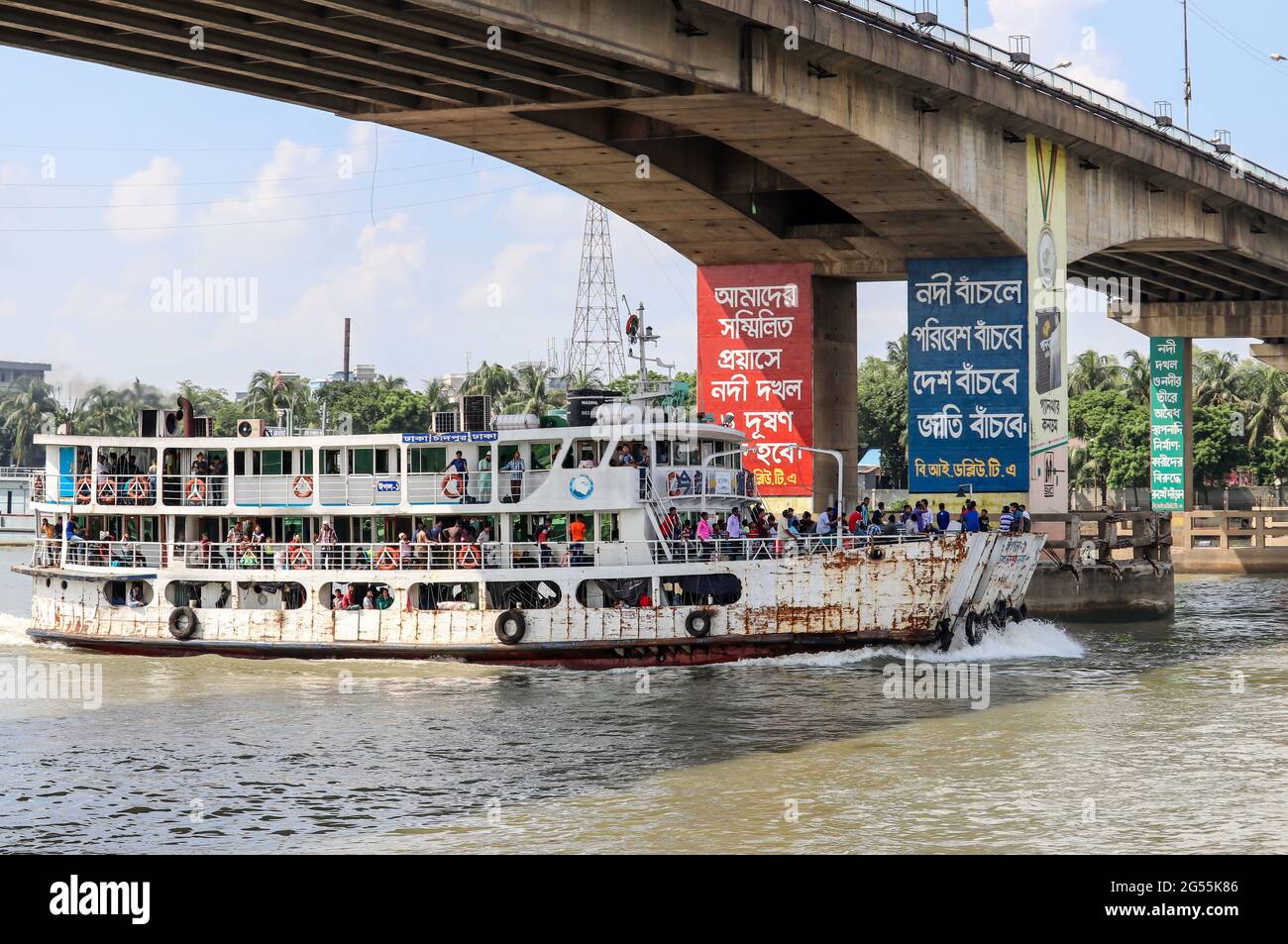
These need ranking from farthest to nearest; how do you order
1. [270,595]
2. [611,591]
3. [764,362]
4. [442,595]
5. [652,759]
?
[764,362], [270,595], [442,595], [611,591], [652,759]

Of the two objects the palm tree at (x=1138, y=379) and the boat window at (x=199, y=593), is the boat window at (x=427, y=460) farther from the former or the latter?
the palm tree at (x=1138, y=379)

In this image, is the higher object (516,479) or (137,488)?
(516,479)

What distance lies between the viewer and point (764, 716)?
27.5m

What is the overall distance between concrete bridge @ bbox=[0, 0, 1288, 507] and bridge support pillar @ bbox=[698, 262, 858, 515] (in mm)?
383

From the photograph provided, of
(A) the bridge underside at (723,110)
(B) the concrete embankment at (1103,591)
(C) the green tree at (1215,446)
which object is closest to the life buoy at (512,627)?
(A) the bridge underside at (723,110)

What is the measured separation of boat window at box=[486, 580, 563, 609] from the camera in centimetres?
3391

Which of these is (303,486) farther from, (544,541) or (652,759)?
(652,759)

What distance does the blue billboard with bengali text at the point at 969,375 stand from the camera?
4794cm

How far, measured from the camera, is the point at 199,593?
3644 centimetres

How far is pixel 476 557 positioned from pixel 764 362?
21752 mm

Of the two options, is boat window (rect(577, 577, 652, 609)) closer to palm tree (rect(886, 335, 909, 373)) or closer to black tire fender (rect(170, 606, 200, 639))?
black tire fender (rect(170, 606, 200, 639))

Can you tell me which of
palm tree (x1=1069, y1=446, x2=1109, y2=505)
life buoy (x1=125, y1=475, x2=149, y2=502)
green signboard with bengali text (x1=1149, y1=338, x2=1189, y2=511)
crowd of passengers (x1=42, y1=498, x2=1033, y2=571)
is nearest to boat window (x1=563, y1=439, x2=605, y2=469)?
crowd of passengers (x1=42, y1=498, x2=1033, y2=571)

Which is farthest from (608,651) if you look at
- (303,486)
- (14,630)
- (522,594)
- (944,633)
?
(14,630)
